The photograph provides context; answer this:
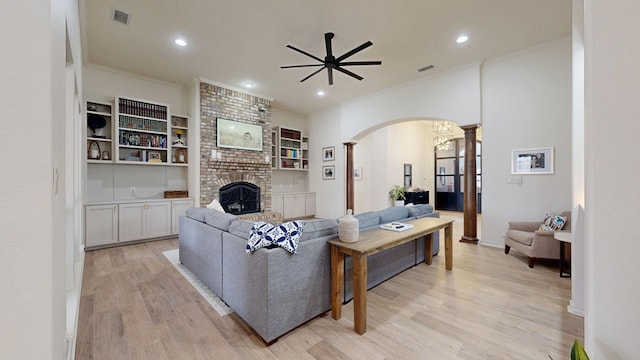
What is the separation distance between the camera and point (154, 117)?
504 centimetres

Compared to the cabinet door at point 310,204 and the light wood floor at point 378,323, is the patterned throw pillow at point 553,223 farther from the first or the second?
the cabinet door at point 310,204

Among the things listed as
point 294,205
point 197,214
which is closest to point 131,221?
point 197,214

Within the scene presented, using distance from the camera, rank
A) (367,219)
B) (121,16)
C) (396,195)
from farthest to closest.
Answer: (396,195) → (121,16) → (367,219)

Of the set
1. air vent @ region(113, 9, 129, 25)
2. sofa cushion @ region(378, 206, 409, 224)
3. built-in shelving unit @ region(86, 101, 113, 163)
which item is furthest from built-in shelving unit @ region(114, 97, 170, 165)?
sofa cushion @ region(378, 206, 409, 224)

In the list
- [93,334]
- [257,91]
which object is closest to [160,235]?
[93,334]

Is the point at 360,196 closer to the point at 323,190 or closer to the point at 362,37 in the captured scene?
the point at 323,190

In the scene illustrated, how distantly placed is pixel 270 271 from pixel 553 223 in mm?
4051

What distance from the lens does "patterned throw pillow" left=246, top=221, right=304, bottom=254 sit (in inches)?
77.3

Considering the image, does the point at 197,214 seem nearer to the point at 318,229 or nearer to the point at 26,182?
Result: the point at 318,229

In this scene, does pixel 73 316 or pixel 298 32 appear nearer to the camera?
pixel 73 316

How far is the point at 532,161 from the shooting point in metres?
4.14

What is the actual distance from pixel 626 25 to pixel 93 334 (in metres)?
3.60

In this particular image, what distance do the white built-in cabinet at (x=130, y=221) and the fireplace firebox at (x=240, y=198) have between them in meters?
0.83

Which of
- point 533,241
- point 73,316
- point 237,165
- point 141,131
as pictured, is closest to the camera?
point 73,316
